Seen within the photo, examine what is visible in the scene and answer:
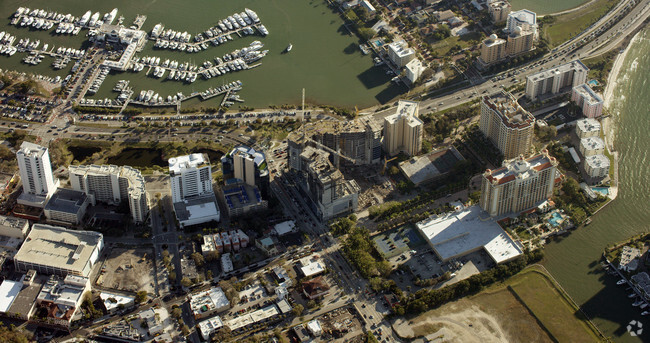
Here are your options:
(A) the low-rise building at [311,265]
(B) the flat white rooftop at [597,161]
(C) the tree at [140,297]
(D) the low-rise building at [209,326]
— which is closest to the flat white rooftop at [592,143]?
(B) the flat white rooftop at [597,161]

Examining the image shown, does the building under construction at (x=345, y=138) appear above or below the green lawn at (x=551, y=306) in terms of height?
above

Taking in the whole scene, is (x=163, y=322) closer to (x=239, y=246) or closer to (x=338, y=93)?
(x=239, y=246)

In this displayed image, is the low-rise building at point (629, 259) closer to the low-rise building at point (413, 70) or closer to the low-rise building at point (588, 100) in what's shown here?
the low-rise building at point (588, 100)

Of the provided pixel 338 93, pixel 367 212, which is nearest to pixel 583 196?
pixel 367 212

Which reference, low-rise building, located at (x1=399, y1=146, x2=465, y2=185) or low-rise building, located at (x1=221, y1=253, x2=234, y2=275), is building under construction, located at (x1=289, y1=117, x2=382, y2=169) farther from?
low-rise building, located at (x1=221, y1=253, x2=234, y2=275)

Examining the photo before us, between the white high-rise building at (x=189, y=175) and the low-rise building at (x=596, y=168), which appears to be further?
the low-rise building at (x=596, y=168)

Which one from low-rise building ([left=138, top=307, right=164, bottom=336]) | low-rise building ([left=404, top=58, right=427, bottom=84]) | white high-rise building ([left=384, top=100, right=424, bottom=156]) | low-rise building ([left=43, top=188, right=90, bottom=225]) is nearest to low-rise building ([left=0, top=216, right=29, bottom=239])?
low-rise building ([left=43, top=188, right=90, bottom=225])
